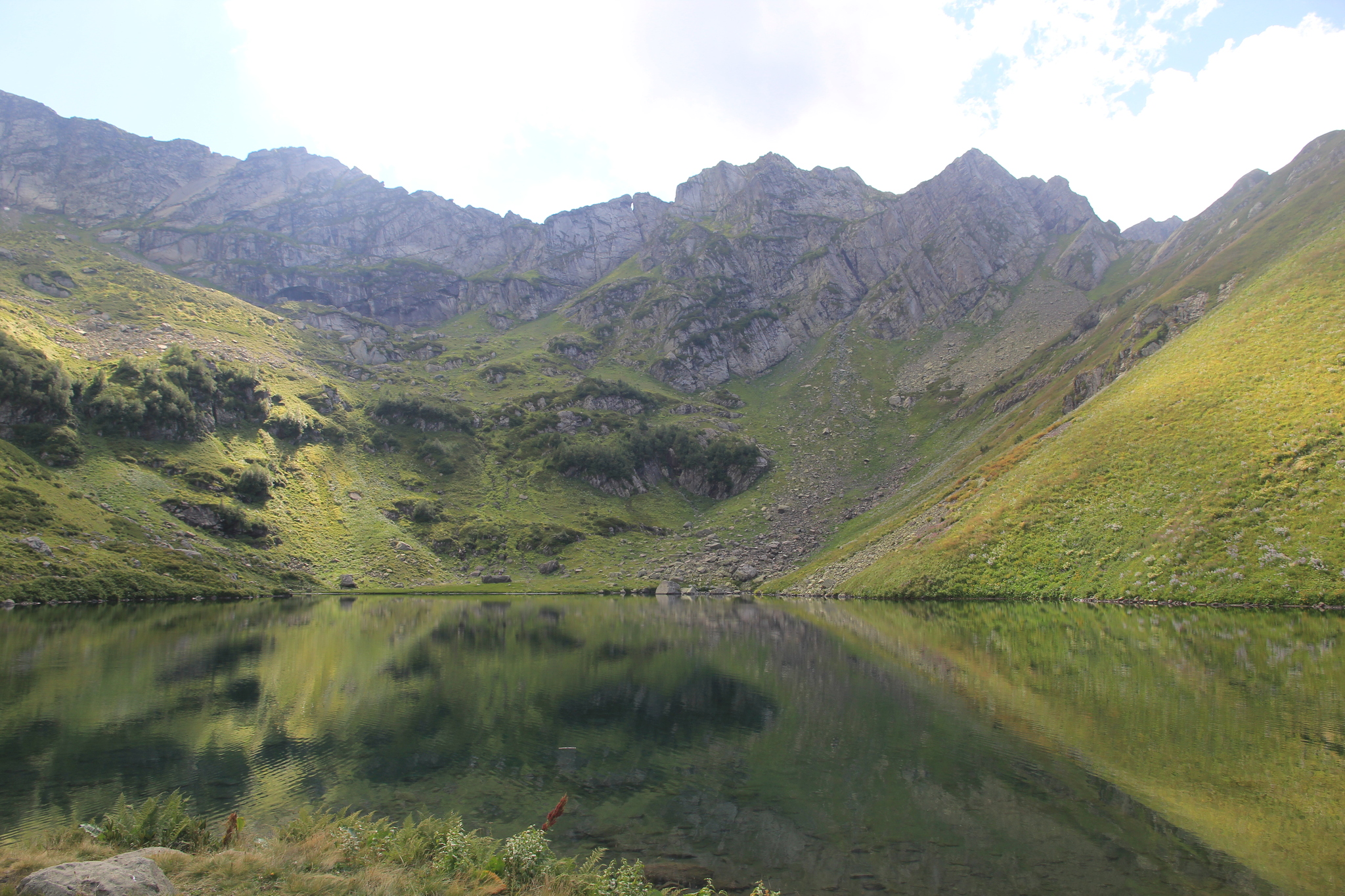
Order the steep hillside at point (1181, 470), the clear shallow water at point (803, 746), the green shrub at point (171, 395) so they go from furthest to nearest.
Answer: the green shrub at point (171, 395)
the steep hillside at point (1181, 470)
the clear shallow water at point (803, 746)

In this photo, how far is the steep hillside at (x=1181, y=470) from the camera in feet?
144

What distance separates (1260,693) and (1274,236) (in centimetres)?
10972

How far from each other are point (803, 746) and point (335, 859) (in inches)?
637

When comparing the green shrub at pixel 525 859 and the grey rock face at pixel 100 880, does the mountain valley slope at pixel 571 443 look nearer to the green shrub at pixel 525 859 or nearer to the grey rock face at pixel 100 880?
the green shrub at pixel 525 859

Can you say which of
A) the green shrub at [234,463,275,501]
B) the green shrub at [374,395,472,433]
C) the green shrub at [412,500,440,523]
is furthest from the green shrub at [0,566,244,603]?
the green shrub at [374,395,472,433]

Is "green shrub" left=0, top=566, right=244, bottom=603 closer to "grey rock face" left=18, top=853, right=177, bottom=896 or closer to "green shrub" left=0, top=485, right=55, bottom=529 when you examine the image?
"green shrub" left=0, top=485, right=55, bottom=529

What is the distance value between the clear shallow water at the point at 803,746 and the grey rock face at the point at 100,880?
781 cm

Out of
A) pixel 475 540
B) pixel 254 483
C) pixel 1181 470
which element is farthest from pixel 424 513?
pixel 1181 470

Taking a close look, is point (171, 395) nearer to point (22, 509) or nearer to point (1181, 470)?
point (22, 509)

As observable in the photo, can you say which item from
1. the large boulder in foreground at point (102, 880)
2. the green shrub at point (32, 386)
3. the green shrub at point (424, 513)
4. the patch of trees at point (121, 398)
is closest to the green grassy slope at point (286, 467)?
the green shrub at point (32, 386)

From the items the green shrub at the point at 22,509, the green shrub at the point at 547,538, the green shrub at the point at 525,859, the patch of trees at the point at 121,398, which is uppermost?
the patch of trees at the point at 121,398

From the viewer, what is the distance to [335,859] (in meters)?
12.8

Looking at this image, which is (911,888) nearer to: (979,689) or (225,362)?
(979,689)

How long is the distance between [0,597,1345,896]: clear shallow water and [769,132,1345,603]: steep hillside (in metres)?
7.61
